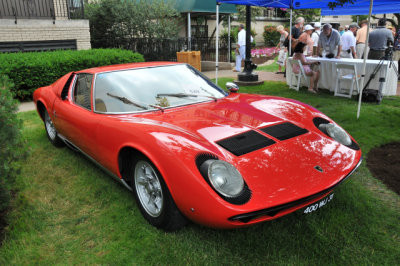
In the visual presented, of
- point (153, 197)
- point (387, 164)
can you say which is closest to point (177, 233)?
point (153, 197)

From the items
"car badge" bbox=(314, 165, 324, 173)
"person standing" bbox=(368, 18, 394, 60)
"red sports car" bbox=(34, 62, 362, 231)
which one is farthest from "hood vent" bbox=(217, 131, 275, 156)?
"person standing" bbox=(368, 18, 394, 60)

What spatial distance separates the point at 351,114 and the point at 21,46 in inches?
399

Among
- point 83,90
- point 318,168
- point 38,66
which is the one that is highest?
point 38,66

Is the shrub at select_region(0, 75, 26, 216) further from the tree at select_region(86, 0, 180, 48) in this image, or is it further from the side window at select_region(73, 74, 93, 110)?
the tree at select_region(86, 0, 180, 48)

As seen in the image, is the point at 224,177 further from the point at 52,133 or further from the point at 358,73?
the point at 358,73

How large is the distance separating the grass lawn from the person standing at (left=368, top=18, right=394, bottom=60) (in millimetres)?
7185

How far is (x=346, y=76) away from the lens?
8086 mm

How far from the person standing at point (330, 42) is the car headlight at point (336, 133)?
6221 mm

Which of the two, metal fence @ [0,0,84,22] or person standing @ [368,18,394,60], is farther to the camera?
metal fence @ [0,0,84,22]

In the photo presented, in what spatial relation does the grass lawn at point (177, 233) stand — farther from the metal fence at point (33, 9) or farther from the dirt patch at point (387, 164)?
the metal fence at point (33, 9)

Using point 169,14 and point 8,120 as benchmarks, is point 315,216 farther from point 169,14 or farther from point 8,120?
point 169,14

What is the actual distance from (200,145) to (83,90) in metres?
2.14

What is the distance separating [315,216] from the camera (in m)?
2.94

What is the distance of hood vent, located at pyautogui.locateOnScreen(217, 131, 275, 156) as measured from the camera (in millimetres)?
2594
